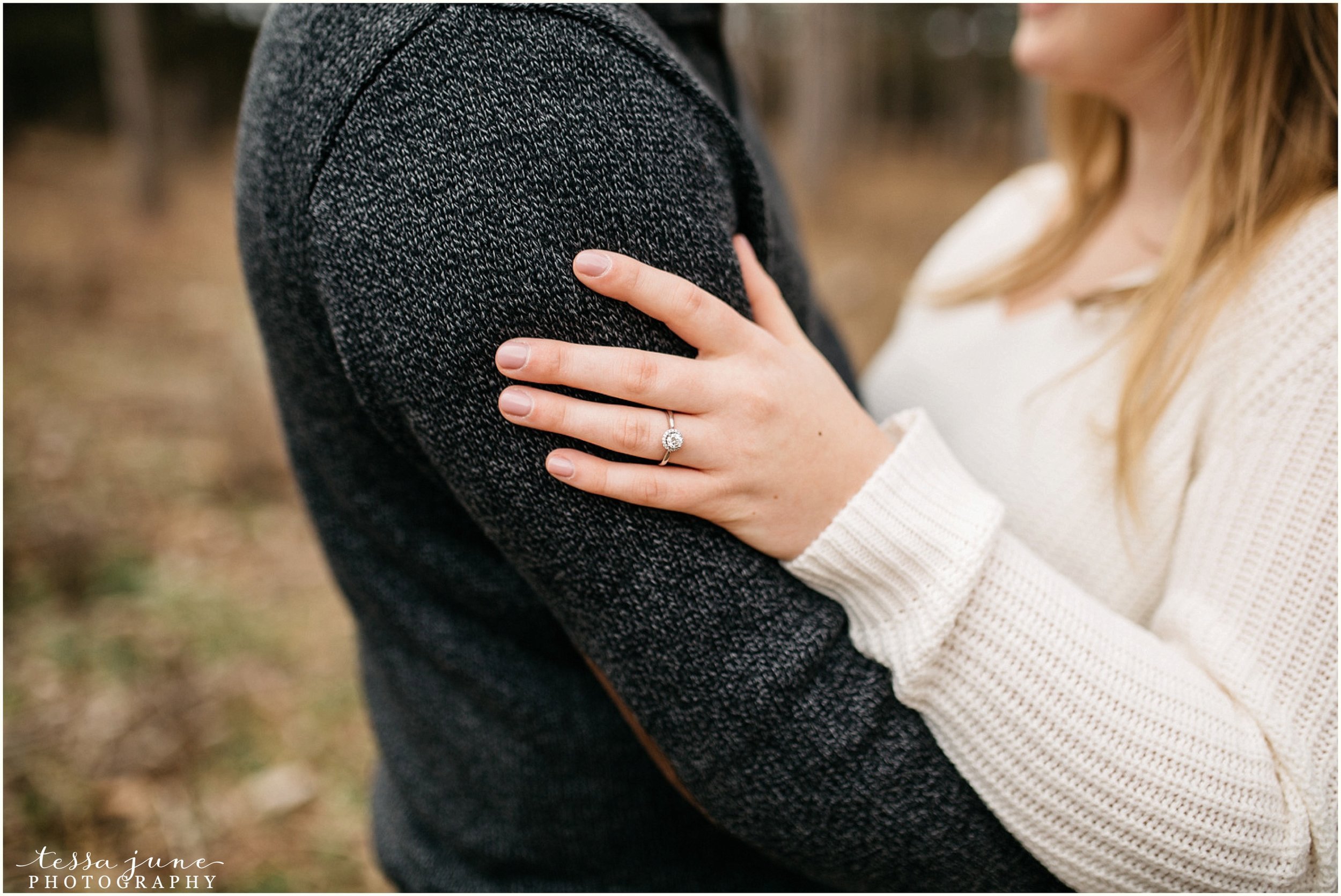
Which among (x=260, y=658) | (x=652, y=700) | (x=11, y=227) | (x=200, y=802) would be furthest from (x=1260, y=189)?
(x=11, y=227)

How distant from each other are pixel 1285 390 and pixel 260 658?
313 cm

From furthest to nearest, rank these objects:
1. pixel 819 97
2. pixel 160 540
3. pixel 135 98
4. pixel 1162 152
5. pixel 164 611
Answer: pixel 819 97, pixel 135 98, pixel 160 540, pixel 164 611, pixel 1162 152

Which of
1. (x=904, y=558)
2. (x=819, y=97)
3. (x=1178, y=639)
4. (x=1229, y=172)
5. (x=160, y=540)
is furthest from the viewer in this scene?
(x=819, y=97)

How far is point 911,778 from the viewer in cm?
93

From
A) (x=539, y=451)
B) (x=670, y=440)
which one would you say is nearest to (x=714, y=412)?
(x=670, y=440)

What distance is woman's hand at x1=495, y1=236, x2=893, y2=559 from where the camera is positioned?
31.0 inches

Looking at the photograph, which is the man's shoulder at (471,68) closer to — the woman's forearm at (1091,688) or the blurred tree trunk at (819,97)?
the woman's forearm at (1091,688)

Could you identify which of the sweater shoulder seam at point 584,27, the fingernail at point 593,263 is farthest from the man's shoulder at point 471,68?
the fingernail at point 593,263

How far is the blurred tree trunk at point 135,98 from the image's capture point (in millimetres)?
8367

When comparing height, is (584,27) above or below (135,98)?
above

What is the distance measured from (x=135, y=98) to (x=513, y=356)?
1018 cm

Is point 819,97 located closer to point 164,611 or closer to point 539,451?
point 164,611

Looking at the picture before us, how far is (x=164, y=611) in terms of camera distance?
315 centimetres

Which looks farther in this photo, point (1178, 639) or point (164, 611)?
point (164, 611)
